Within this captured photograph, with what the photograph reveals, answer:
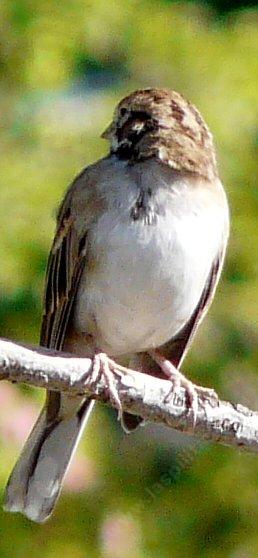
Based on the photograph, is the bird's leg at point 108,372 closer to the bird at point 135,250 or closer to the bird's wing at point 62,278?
the bird at point 135,250

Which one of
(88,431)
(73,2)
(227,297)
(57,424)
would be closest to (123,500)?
(88,431)

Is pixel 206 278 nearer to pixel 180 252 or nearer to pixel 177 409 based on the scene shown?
pixel 180 252

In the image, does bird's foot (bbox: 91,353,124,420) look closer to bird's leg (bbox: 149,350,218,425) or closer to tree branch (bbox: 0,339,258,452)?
tree branch (bbox: 0,339,258,452)

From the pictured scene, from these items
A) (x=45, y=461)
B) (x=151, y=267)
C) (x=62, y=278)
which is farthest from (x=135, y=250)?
(x=45, y=461)

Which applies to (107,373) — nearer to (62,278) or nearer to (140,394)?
(140,394)

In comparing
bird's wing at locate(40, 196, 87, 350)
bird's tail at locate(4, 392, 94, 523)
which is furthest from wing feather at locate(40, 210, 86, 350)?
bird's tail at locate(4, 392, 94, 523)
